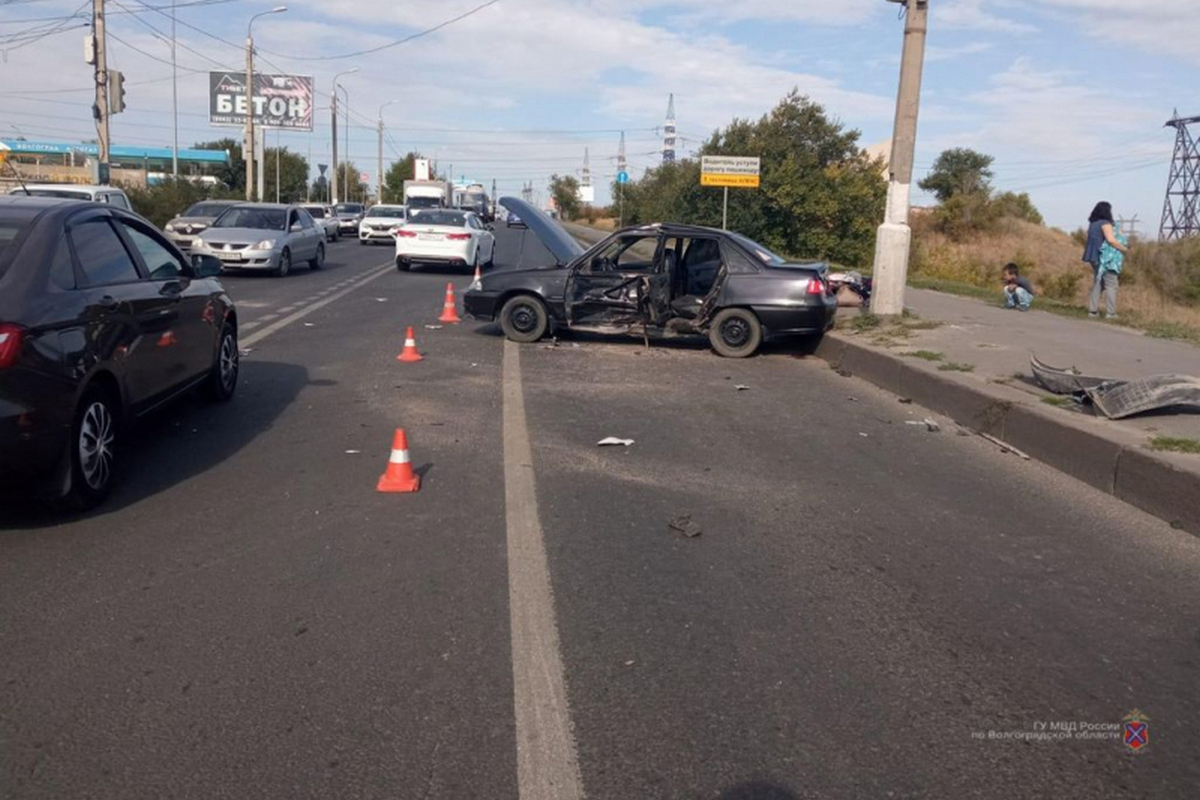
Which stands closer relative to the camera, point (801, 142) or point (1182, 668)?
point (1182, 668)

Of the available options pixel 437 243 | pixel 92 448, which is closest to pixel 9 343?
pixel 92 448

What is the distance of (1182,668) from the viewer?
4414 millimetres

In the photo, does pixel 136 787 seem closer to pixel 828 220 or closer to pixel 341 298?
pixel 341 298

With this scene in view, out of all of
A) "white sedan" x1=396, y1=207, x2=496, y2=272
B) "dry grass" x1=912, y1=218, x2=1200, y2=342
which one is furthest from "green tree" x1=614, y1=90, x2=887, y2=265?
"white sedan" x1=396, y1=207, x2=496, y2=272

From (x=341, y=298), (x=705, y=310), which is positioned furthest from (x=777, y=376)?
(x=341, y=298)

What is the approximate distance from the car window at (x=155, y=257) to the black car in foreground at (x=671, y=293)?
5.78 meters

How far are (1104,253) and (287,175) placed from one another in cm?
8247

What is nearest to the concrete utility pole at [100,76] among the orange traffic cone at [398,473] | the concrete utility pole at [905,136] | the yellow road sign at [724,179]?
the yellow road sign at [724,179]

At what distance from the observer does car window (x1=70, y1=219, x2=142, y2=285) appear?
258 inches

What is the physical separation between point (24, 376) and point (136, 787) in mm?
2853

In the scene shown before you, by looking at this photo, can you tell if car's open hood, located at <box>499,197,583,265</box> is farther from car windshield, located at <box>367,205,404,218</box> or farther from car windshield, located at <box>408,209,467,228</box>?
car windshield, located at <box>367,205,404,218</box>

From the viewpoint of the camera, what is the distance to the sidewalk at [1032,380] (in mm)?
6883

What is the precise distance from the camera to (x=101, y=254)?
684cm

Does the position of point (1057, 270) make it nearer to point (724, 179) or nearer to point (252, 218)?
point (724, 179)
